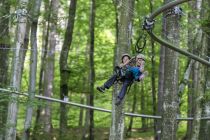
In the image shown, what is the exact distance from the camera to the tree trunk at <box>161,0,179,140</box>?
23.9ft

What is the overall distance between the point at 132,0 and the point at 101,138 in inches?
400

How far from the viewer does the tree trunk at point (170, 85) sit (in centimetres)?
727

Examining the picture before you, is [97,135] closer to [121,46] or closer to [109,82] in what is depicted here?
[121,46]

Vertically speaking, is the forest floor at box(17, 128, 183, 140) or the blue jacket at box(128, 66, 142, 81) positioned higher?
the blue jacket at box(128, 66, 142, 81)

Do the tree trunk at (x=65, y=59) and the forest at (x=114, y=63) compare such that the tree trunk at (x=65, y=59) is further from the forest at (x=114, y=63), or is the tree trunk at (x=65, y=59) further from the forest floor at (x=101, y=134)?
the forest floor at (x=101, y=134)

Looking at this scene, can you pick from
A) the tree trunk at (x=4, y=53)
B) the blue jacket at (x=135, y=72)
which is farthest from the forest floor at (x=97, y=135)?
the blue jacket at (x=135, y=72)

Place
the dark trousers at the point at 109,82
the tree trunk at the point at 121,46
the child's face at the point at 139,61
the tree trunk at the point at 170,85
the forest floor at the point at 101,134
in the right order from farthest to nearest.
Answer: the forest floor at the point at 101,134 < the tree trunk at the point at 170,85 < the tree trunk at the point at 121,46 < the dark trousers at the point at 109,82 < the child's face at the point at 139,61

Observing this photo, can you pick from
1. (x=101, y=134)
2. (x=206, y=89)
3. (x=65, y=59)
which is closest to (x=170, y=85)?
(x=206, y=89)

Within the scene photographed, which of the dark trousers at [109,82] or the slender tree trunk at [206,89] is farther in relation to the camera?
the slender tree trunk at [206,89]

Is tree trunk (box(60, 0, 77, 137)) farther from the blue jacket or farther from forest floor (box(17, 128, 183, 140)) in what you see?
the blue jacket

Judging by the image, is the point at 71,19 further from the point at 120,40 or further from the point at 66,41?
the point at 120,40

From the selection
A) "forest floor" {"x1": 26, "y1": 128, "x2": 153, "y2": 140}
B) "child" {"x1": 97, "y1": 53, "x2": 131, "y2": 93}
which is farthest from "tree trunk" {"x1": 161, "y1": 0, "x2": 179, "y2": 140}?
"forest floor" {"x1": 26, "y1": 128, "x2": 153, "y2": 140}

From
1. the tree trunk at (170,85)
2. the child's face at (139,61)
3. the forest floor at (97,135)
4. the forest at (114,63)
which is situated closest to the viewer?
the child's face at (139,61)

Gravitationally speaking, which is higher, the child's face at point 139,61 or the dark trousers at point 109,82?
the child's face at point 139,61
